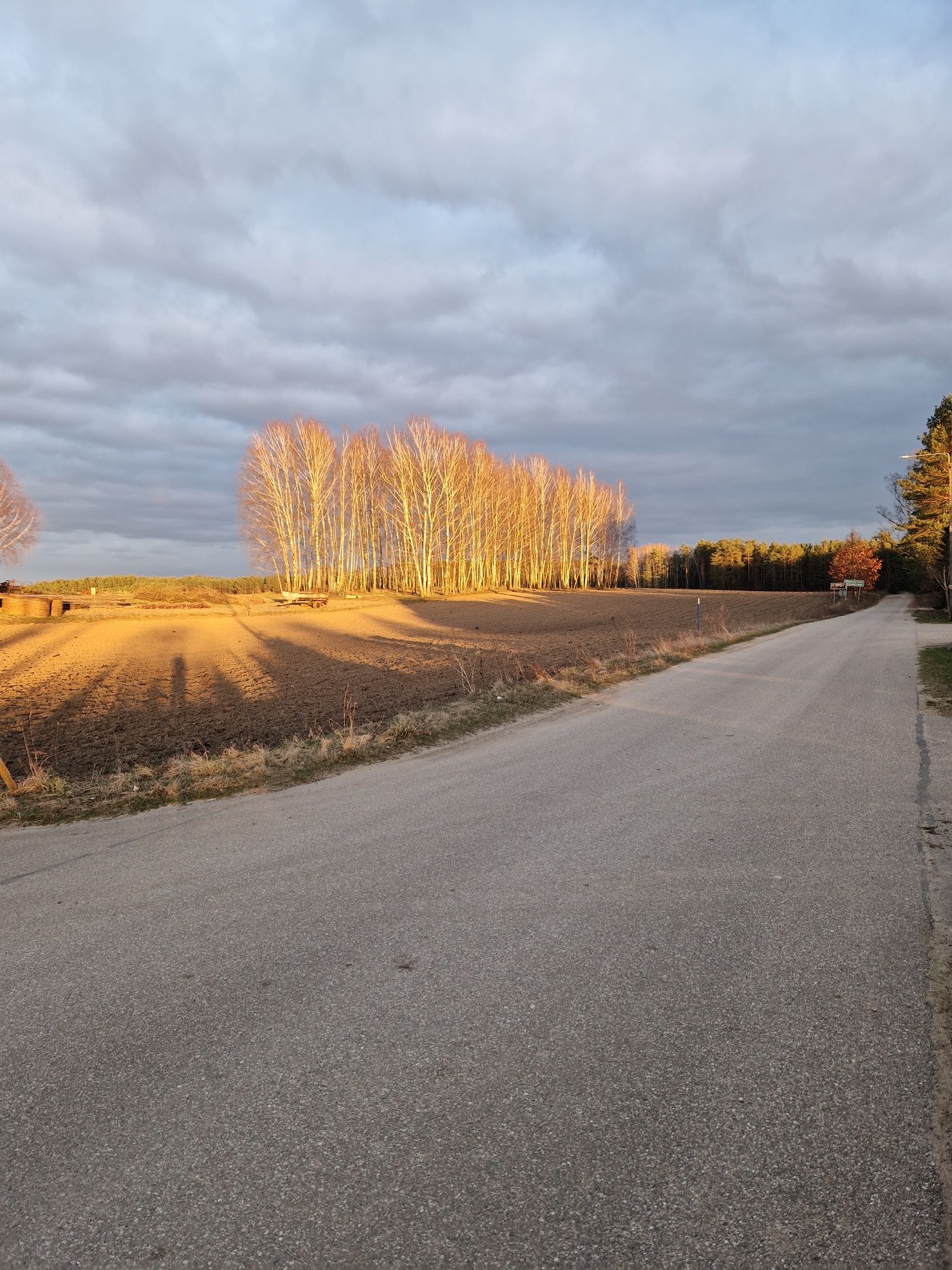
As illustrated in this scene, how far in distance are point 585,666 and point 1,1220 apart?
16.3 m

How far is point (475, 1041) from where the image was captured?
3.05 metres

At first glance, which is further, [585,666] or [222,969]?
[585,666]

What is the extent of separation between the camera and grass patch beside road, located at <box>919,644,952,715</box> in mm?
11680

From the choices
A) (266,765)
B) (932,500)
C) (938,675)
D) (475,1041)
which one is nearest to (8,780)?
(266,765)

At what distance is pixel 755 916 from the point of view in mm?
4203

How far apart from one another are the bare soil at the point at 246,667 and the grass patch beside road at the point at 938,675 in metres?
8.10

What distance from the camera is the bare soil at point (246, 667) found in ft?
37.8

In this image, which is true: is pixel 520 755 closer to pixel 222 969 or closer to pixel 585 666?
pixel 222 969

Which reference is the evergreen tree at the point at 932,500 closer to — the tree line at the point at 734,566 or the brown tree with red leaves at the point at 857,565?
the brown tree with red leaves at the point at 857,565

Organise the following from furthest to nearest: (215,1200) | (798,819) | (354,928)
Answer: (798,819) → (354,928) → (215,1200)

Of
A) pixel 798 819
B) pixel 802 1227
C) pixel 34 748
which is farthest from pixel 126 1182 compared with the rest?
pixel 34 748

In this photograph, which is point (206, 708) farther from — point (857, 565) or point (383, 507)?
point (857, 565)

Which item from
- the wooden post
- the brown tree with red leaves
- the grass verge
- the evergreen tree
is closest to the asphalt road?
the grass verge

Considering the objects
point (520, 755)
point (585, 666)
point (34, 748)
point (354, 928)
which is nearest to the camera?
point (354, 928)
